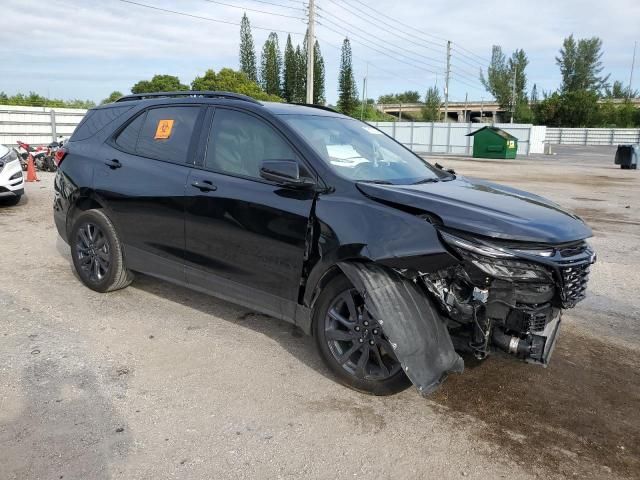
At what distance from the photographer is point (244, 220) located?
382cm

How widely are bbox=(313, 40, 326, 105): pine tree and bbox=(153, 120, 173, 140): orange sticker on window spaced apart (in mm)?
67768

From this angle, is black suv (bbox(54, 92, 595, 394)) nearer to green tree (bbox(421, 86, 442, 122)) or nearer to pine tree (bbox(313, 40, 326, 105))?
pine tree (bbox(313, 40, 326, 105))

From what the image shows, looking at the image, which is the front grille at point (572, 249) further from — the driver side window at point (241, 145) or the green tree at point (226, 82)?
the green tree at point (226, 82)

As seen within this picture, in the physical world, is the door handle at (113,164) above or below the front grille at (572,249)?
above

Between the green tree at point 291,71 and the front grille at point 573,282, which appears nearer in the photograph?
the front grille at point 573,282

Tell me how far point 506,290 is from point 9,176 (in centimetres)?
893

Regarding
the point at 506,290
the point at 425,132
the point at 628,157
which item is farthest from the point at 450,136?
the point at 506,290

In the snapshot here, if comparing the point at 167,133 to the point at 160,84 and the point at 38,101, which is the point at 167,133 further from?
the point at 160,84

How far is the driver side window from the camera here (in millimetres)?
3863

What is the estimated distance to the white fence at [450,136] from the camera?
36.6 metres

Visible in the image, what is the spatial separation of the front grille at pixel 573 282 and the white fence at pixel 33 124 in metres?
19.4

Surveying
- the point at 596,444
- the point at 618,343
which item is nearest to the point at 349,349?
the point at 596,444

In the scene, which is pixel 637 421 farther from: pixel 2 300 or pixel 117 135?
pixel 2 300

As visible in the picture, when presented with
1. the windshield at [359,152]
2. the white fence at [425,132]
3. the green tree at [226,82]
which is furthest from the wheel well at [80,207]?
the green tree at [226,82]
